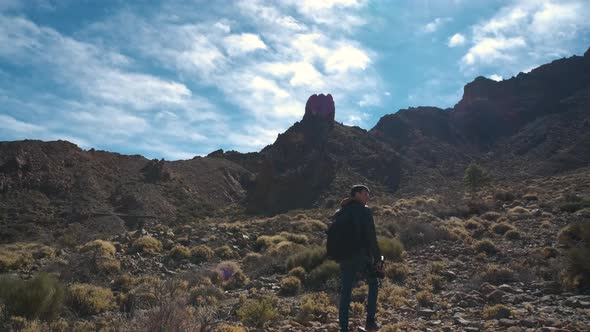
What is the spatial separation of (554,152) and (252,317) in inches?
2856

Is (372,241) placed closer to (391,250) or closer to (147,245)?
Answer: (391,250)

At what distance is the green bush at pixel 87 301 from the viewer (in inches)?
355

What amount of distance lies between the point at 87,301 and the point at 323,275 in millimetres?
5497

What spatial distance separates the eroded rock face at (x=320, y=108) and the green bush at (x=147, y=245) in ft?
218

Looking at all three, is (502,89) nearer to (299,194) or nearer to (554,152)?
(554,152)

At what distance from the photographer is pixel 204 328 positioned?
5691 millimetres

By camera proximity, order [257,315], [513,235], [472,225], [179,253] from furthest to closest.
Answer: [472,225]
[513,235]
[179,253]
[257,315]

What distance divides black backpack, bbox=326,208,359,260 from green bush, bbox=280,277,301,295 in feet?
16.1

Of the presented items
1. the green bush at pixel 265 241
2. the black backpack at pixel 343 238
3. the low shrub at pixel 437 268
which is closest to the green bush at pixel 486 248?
the low shrub at pixel 437 268

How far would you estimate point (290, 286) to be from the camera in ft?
36.2

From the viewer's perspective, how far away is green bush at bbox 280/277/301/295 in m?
11.0

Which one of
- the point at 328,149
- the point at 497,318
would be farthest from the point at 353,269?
the point at 328,149

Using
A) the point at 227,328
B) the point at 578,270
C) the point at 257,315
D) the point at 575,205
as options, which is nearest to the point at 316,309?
the point at 257,315

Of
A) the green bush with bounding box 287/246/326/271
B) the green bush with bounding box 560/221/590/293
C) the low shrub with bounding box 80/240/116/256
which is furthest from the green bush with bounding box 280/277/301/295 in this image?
the low shrub with bounding box 80/240/116/256
